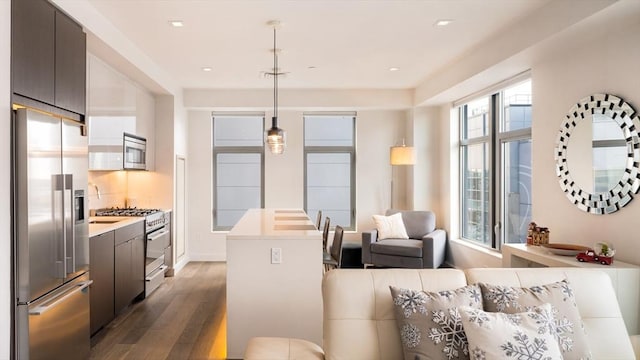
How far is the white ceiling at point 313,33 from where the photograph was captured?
3.31 m

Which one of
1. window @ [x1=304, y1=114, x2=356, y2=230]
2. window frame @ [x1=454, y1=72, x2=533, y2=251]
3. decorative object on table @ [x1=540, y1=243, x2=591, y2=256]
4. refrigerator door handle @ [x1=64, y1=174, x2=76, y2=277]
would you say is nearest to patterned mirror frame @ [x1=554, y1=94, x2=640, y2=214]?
decorative object on table @ [x1=540, y1=243, x2=591, y2=256]

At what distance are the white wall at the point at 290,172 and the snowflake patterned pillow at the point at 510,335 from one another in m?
5.26

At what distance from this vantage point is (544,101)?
3930 millimetres

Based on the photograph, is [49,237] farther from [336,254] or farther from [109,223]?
[336,254]

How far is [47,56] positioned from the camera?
256cm

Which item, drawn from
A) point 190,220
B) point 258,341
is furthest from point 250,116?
point 258,341

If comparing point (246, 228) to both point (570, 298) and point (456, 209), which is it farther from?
point (456, 209)

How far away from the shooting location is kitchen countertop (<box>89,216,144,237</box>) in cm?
341

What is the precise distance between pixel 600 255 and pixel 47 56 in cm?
395

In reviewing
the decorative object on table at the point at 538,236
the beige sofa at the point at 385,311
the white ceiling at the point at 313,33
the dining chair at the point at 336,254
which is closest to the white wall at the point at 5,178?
the white ceiling at the point at 313,33

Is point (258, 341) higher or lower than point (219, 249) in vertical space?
higher

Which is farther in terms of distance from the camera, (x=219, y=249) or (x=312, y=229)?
(x=219, y=249)

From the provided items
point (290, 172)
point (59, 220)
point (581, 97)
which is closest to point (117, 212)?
point (59, 220)

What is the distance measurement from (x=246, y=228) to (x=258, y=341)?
4.94 ft
